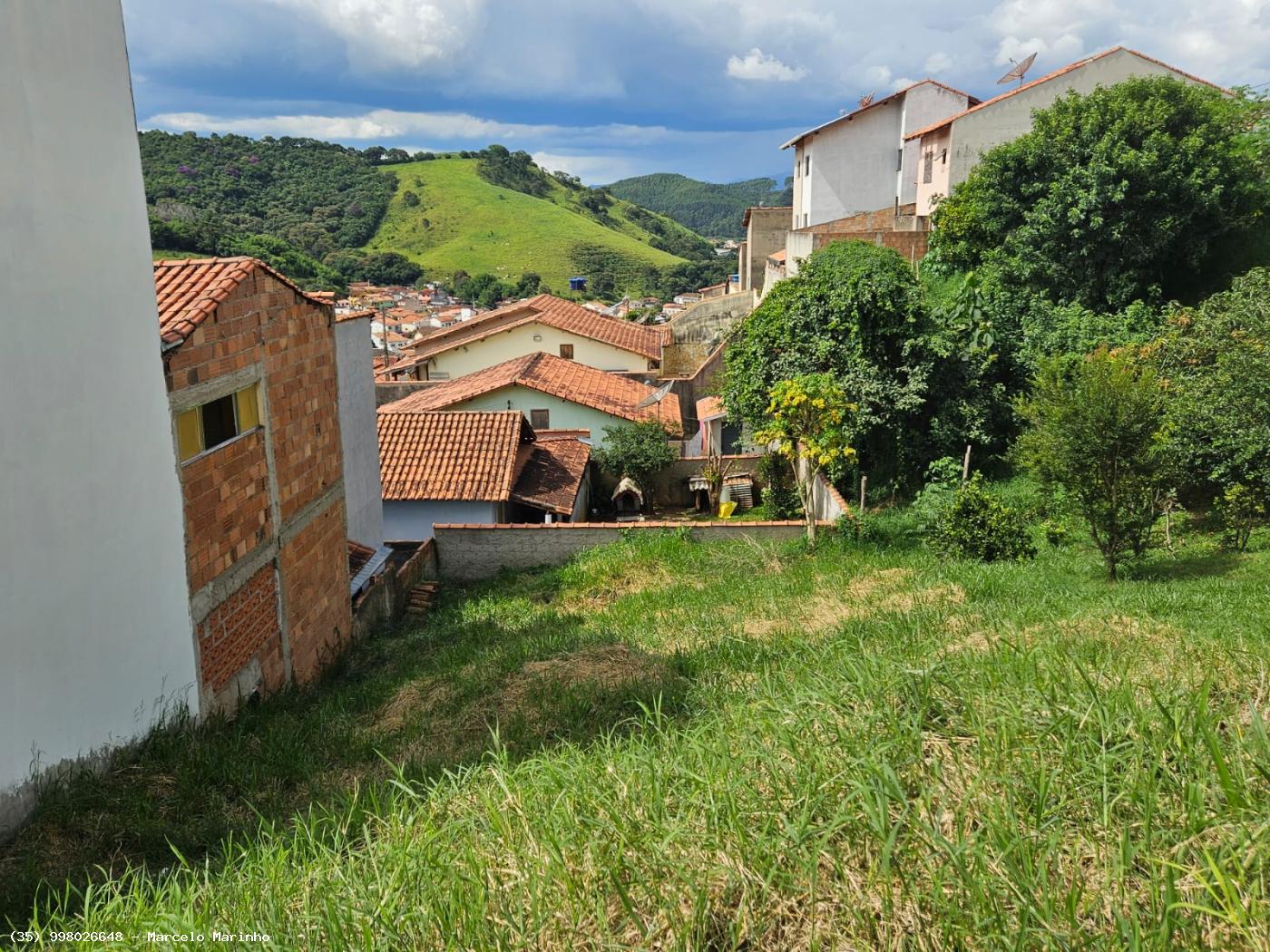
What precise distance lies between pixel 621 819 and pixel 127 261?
603 centimetres

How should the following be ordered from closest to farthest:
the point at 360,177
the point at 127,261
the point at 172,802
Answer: the point at 172,802 < the point at 127,261 < the point at 360,177

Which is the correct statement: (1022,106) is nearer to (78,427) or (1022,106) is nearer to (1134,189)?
(1134,189)

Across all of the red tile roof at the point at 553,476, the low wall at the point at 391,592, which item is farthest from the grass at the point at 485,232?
the low wall at the point at 391,592

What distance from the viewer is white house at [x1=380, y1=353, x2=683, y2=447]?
26828 mm

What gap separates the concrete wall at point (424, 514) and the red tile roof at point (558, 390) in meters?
6.33

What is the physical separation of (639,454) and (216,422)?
1571 centimetres

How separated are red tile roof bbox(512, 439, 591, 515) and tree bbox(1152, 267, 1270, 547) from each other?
1220 centimetres

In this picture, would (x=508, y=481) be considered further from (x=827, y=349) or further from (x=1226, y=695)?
(x=1226, y=695)

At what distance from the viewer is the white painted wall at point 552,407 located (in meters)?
26.8

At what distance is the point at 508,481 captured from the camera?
1938cm

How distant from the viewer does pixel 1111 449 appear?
1100 centimetres

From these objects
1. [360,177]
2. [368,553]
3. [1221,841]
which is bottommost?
[368,553]

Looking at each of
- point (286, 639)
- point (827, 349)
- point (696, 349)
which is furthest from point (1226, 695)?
point (696, 349)

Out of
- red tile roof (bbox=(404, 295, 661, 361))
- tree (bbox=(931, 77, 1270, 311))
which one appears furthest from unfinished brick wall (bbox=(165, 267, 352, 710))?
red tile roof (bbox=(404, 295, 661, 361))
